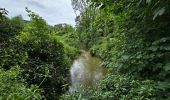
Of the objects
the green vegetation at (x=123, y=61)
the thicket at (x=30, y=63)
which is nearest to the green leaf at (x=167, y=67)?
the green vegetation at (x=123, y=61)

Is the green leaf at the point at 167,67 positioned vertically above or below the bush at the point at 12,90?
above

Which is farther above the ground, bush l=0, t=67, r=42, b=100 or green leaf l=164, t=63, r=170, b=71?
green leaf l=164, t=63, r=170, b=71

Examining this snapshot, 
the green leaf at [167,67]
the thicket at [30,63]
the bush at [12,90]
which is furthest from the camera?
the thicket at [30,63]

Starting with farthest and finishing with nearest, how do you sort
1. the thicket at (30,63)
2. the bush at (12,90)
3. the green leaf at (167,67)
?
the thicket at (30,63), the green leaf at (167,67), the bush at (12,90)

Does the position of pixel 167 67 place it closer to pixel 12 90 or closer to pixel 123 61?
pixel 123 61

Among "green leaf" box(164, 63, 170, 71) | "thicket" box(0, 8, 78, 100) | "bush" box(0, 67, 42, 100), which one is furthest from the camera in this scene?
"thicket" box(0, 8, 78, 100)

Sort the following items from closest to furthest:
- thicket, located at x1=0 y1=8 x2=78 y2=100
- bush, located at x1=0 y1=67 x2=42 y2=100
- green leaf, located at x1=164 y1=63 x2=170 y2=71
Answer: bush, located at x1=0 y1=67 x2=42 y2=100 → green leaf, located at x1=164 y1=63 x2=170 y2=71 → thicket, located at x1=0 y1=8 x2=78 y2=100

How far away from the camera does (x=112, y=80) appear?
4.57 metres

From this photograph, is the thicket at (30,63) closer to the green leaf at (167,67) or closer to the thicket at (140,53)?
the thicket at (140,53)

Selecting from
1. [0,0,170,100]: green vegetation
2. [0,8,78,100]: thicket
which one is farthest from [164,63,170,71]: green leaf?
[0,8,78,100]: thicket

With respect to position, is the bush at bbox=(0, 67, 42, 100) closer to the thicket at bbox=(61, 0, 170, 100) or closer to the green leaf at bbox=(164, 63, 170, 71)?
the thicket at bbox=(61, 0, 170, 100)

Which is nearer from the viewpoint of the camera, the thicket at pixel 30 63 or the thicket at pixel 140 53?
the thicket at pixel 140 53

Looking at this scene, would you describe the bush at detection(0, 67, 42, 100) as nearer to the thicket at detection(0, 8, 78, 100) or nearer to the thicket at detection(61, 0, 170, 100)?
the thicket at detection(0, 8, 78, 100)

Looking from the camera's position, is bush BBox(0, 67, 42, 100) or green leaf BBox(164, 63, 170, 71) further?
green leaf BBox(164, 63, 170, 71)
